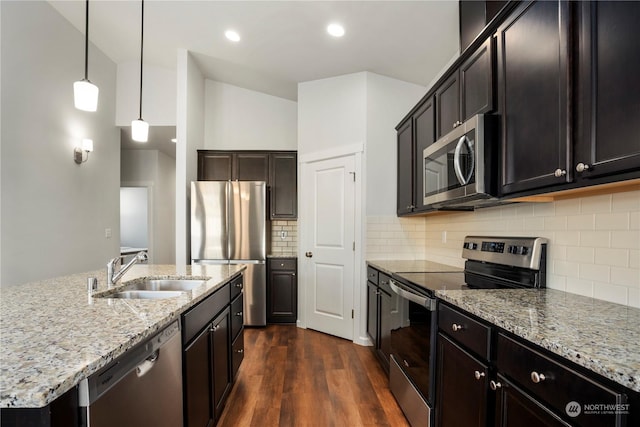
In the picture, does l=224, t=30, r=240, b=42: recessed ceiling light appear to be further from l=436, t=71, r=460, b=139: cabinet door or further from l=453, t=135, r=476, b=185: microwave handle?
l=453, t=135, r=476, b=185: microwave handle

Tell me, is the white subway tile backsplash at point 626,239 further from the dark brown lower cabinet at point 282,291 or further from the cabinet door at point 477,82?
the dark brown lower cabinet at point 282,291

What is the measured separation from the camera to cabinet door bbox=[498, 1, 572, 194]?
1.19 meters

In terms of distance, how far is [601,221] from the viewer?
135 cm

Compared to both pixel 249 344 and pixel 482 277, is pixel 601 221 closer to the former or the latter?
pixel 482 277

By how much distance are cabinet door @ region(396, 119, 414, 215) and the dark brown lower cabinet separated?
159 cm

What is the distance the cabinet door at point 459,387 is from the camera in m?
1.20

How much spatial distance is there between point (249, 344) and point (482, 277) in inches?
95.4

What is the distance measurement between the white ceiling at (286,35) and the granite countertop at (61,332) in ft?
8.06

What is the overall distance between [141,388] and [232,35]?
3.34m

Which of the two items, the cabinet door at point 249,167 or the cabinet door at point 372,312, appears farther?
the cabinet door at point 249,167

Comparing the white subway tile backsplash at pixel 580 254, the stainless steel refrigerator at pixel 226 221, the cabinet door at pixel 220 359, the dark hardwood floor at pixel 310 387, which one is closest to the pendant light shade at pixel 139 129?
the stainless steel refrigerator at pixel 226 221

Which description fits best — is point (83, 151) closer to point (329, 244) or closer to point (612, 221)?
point (329, 244)

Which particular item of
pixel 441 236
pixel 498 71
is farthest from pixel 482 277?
pixel 498 71

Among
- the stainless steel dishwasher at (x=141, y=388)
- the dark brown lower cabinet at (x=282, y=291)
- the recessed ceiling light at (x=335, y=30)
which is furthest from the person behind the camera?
the dark brown lower cabinet at (x=282, y=291)
